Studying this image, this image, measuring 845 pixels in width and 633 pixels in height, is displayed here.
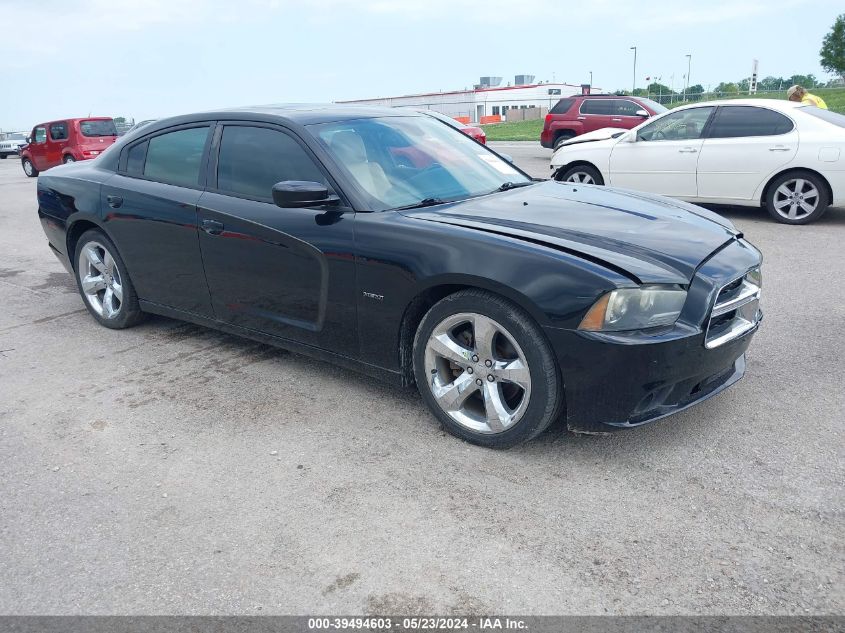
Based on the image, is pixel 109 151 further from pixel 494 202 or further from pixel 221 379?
pixel 494 202

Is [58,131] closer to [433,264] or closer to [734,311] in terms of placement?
[433,264]

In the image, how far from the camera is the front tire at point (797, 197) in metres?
8.53

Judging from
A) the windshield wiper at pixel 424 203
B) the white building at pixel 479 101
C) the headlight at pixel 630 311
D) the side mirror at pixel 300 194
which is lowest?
the white building at pixel 479 101

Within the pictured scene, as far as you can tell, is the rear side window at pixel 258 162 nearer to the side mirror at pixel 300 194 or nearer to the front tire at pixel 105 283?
the side mirror at pixel 300 194

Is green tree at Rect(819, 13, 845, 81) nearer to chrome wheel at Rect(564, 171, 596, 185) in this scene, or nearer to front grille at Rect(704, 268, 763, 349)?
chrome wheel at Rect(564, 171, 596, 185)

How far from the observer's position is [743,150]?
8844mm

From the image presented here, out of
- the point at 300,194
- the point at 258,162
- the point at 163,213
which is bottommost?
the point at 163,213

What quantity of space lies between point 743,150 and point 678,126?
971 mm

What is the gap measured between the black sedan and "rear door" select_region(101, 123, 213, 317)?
0.01 m

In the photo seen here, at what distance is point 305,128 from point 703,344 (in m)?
2.41

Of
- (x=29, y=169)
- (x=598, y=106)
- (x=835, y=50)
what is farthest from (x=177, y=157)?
(x=835, y=50)

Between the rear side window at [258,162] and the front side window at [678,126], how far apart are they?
6791 millimetres

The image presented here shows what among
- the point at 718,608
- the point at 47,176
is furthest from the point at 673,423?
the point at 47,176

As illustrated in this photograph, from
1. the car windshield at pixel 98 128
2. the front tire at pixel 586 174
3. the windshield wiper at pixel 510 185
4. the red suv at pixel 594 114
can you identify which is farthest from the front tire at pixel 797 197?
the car windshield at pixel 98 128
